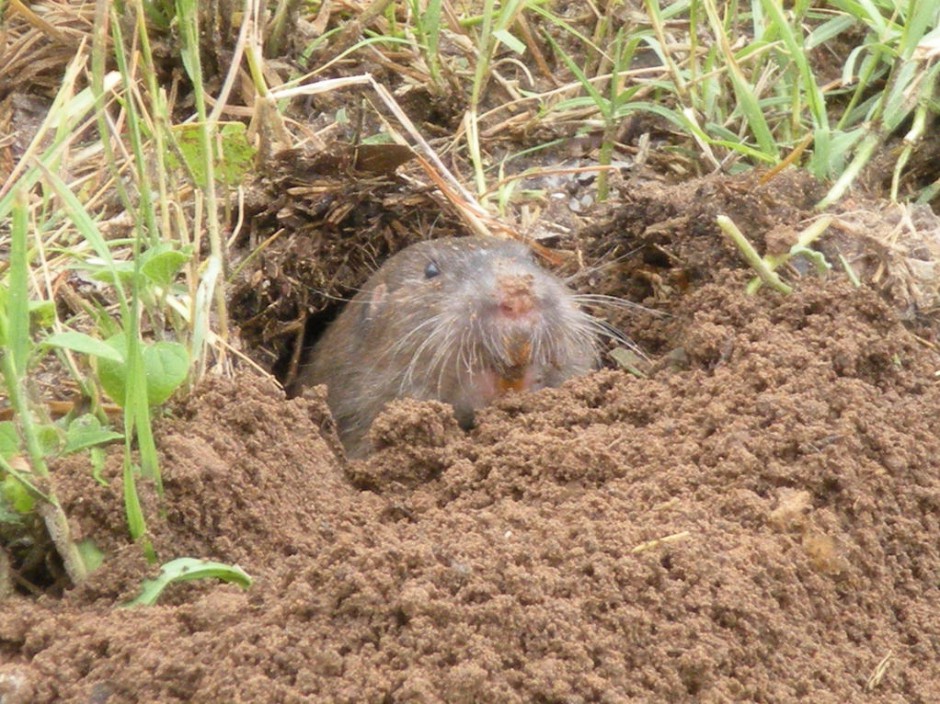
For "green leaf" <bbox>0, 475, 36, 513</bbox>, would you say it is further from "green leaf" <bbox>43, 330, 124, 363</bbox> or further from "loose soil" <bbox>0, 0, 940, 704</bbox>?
"green leaf" <bbox>43, 330, 124, 363</bbox>

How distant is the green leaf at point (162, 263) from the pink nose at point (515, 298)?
1288 mm

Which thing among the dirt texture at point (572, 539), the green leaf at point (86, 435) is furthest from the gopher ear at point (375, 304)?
the green leaf at point (86, 435)

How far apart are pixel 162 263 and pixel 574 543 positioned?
2.87 feet

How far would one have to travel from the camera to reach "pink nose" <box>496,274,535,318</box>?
11.4ft

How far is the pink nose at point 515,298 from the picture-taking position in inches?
137

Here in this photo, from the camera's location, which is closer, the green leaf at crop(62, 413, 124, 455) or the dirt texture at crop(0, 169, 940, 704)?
the dirt texture at crop(0, 169, 940, 704)

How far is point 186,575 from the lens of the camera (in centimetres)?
215

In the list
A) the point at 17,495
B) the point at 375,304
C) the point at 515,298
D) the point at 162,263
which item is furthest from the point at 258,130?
the point at 17,495

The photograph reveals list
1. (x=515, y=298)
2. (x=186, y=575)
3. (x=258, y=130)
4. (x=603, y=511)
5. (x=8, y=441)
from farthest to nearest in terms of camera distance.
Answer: (x=258, y=130) → (x=515, y=298) → (x=603, y=511) → (x=8, y=441) → (x=186, y=575)

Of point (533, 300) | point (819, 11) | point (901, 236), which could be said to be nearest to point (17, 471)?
point (533, 300)

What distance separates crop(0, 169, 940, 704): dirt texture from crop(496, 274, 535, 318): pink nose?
0.41m

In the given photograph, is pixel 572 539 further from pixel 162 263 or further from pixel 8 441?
pixel 8 441

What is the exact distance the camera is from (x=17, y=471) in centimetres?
218

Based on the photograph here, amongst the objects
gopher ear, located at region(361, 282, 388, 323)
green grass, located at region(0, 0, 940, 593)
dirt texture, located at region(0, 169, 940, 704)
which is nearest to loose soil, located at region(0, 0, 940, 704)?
dirt texture, located at region(0, 169, 940, 704)
